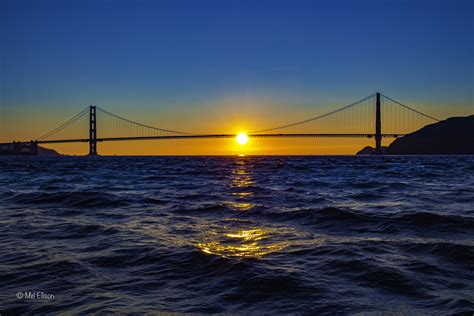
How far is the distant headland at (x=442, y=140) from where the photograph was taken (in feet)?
542

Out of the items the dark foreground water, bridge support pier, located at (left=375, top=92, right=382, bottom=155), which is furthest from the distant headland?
the dark foreground water

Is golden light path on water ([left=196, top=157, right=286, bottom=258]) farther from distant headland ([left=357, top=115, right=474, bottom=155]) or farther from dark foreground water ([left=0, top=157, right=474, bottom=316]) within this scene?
distant headland ([left=357, top=115, right=474, bottom=155])

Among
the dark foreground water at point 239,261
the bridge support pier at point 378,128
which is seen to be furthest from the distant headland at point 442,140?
the dark foreground water at point 239,261

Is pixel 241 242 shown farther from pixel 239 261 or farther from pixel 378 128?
pixel 378 128

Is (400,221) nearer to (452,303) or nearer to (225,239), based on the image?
(225,239)

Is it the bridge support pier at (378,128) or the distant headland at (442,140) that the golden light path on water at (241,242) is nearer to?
the bridge support pier at (378,128)

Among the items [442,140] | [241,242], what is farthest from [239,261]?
Result: [442,140]

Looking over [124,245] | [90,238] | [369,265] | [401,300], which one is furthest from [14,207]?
[401,300]

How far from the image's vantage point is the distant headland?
165 m

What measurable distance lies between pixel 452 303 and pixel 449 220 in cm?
542

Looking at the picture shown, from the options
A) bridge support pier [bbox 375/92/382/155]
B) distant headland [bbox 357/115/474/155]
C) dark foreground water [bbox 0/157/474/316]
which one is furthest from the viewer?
distant headland [bbox 357/115/474/155]

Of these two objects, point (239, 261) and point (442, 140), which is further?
point (442, 140)

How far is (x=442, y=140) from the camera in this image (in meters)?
169

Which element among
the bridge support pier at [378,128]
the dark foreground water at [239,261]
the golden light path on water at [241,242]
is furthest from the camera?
the bridge support pier at [378,128]
